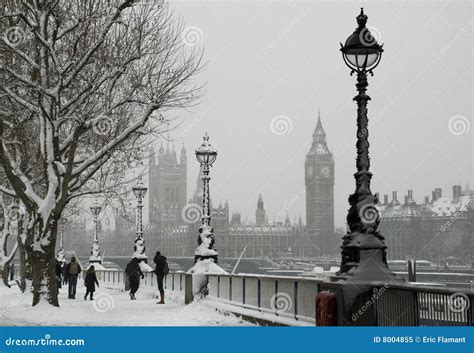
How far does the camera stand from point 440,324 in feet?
29.1

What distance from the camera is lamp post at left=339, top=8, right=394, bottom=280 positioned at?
1068 cm

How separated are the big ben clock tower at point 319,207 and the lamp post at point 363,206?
174 meters

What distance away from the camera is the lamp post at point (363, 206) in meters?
10.7

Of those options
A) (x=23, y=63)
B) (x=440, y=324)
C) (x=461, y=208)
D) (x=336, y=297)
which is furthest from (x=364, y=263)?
(x=461, y=208)

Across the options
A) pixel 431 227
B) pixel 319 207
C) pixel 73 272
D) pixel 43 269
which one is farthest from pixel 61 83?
pixel 319 207

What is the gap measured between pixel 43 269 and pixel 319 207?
176 meters

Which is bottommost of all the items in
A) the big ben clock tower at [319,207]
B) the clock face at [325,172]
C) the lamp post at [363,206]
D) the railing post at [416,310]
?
the railing post at [416,310]

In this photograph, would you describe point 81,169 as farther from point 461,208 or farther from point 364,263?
point 461,208

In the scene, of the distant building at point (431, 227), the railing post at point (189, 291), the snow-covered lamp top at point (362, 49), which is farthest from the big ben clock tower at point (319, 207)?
the snow-covered lamp top at point (362, 49)

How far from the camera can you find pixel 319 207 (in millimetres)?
193500

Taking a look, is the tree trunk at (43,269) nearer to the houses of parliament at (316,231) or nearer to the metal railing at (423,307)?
the metal railing at (423,307)

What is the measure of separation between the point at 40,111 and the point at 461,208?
434ft

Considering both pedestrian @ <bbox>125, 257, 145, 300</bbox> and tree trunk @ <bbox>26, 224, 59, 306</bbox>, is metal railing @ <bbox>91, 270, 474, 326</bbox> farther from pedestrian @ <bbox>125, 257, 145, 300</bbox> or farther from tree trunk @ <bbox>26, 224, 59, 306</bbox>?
tree trunk @ <bbox>26, 224, 59, 306</bbox>

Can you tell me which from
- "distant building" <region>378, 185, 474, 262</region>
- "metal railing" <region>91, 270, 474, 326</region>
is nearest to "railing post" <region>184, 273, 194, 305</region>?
"metal railing" <region>91, 270, 474, 326</region>
